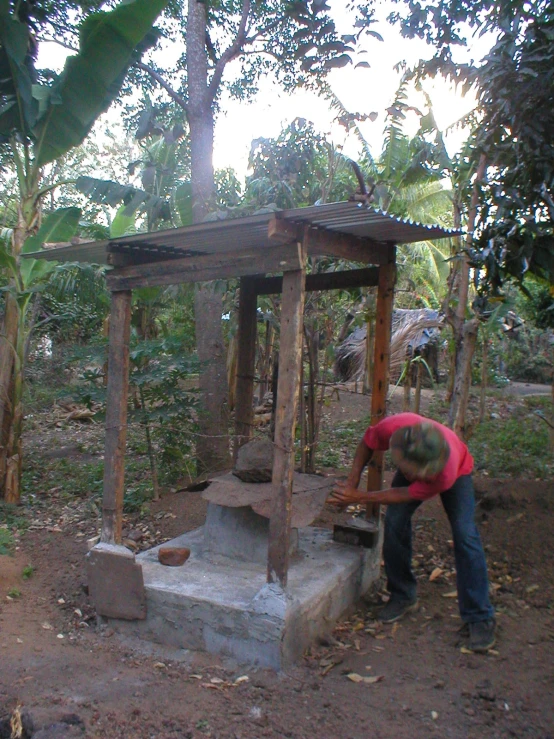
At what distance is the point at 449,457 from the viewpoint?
362 cm

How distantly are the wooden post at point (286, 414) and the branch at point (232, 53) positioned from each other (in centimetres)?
475

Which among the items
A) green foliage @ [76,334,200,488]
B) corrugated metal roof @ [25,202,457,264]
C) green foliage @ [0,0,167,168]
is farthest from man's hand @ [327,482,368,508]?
green foliage @ [0,0,167,168]

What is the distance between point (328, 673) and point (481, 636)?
0.93m

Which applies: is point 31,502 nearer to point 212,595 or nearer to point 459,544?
point 212,595

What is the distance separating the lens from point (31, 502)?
23.3 feet

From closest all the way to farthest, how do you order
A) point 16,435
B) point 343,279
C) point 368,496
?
point 368,496 < point 343,279 < point 16,435

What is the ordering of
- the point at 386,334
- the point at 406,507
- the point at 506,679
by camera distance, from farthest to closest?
the point at 386,334 < the point at 406,507 < the point at 506,679

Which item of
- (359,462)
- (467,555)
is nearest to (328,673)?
(467,555)

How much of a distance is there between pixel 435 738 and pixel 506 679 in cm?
65

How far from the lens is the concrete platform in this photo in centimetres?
364

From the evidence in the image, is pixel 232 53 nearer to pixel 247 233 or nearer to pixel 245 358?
pixel 245 358

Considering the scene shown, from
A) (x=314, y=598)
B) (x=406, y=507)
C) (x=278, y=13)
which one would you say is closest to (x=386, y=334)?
(x=406, y=507)

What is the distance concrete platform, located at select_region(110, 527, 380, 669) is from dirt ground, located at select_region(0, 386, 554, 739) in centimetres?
10

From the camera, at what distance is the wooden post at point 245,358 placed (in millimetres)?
5533
